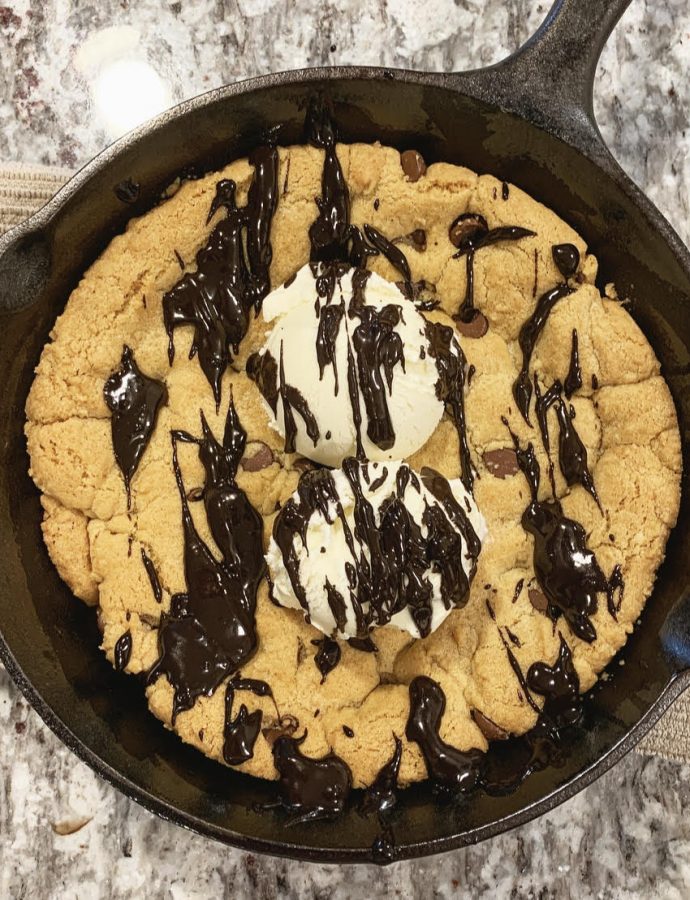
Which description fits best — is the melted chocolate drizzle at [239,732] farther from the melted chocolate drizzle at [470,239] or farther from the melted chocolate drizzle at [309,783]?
the melted chocolate drizzle at [470,239]

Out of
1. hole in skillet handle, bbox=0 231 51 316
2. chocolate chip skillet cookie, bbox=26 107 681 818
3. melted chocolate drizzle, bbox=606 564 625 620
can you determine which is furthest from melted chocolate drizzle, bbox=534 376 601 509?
hole in skillet handle, bbox=0 231 51 316

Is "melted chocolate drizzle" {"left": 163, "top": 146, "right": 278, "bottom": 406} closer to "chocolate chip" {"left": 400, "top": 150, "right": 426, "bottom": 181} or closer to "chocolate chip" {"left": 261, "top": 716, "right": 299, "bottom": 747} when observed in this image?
"chocolate chip" {"left": 400, "top": 150, "right": 426, "bottom": 181}

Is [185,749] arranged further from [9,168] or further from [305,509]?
[9,168]

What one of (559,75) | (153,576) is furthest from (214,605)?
(559,75)

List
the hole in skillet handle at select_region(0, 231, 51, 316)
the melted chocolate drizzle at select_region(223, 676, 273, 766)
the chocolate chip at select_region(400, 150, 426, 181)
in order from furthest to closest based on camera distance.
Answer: the chocolate chip at select_region(400, 150, 426, 181) < the melted chocolate drizzle at select_region(223, 676, 273, 766) < the hole in skillet handle at select_region(0, 231, 51, 316)

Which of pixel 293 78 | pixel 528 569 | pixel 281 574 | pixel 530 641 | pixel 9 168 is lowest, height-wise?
pixel 530 641

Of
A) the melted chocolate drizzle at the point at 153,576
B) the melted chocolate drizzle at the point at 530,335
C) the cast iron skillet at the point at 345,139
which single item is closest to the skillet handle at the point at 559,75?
the cast iron skillet at the point at 345,139

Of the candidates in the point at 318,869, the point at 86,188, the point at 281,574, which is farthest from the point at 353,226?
the point at 318,869
